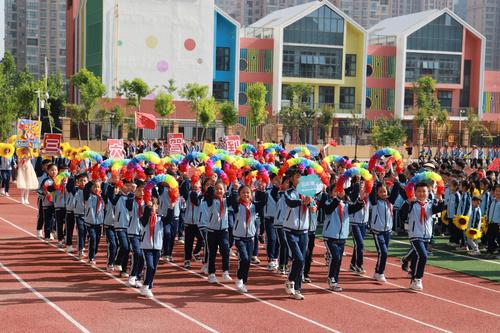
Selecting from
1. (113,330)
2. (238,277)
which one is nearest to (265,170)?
(238,277)

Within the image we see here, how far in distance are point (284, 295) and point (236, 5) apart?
104 meters

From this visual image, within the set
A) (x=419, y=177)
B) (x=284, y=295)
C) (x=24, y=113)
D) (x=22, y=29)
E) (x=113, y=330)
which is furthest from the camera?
(x=22, y=29)

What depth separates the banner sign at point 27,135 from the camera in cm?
2883

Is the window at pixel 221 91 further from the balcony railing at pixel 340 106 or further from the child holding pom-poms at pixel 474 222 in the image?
the child holding pom-poms at pixel 474 222

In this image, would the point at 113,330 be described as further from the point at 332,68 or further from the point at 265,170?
the point at 332,68

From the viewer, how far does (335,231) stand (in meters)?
14.1

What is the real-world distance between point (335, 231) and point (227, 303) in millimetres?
2357

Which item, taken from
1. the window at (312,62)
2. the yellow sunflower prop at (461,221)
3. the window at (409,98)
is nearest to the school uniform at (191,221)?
the yellow sunflower prop at (461,221)

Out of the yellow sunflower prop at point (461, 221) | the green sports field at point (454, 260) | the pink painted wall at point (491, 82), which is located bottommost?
the green sports field at point (454, 260)

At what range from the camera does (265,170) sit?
15805 mm

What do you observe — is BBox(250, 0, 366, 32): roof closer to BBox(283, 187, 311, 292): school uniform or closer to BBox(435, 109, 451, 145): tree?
BBox(435, 109, 451, 145): tree

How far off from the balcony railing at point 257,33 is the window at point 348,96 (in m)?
7.35

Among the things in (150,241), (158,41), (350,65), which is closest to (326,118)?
(350,65)

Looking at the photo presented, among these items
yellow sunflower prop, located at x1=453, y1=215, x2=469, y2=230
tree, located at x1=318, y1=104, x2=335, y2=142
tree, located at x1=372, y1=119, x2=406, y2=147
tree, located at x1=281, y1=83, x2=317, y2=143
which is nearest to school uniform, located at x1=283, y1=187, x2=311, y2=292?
yellow sunflower prop, located at x1=453, y1=215, x2=469, y2=230
